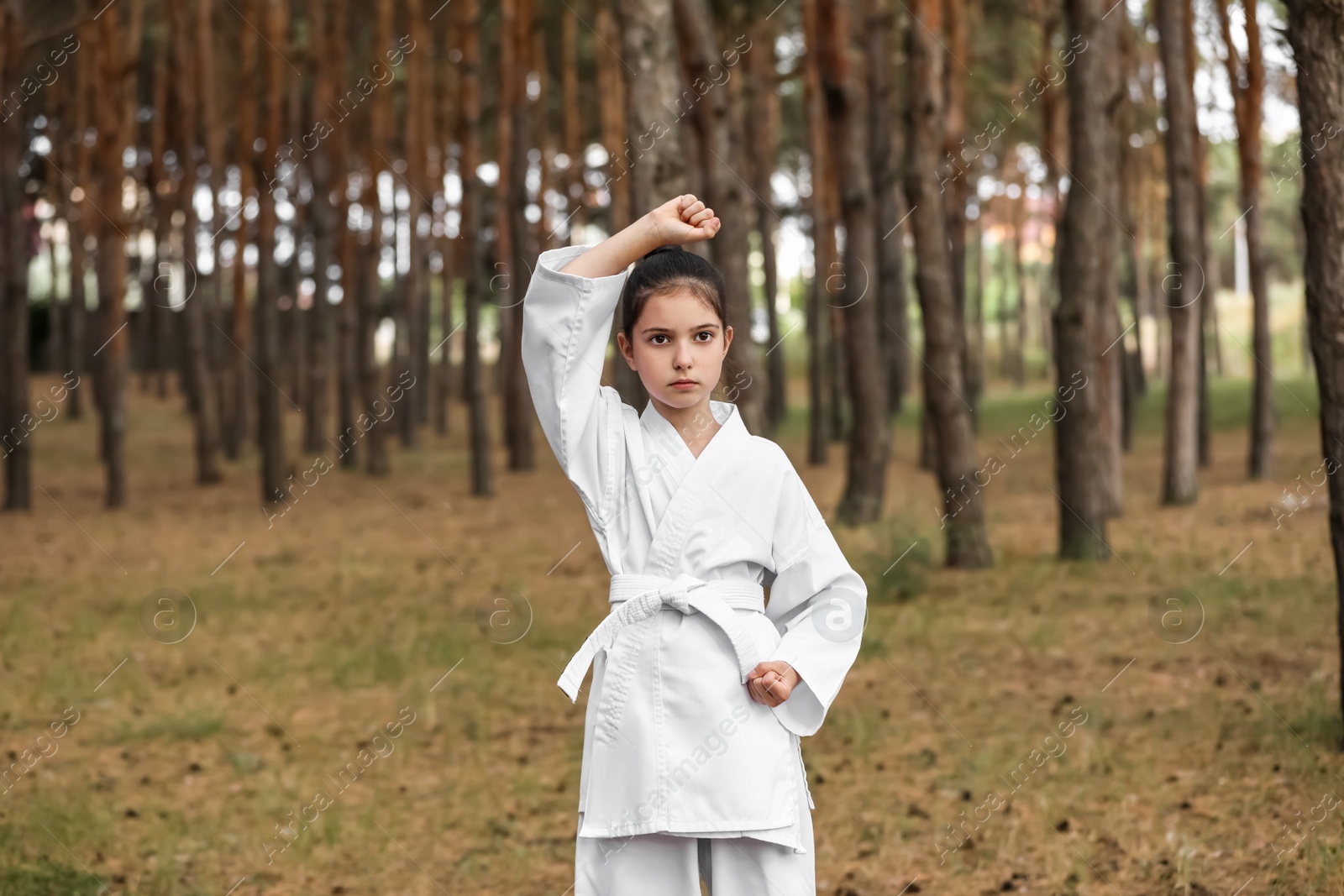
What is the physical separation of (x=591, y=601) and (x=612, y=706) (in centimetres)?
758

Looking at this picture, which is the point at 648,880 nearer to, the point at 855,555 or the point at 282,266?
the point at 855,555

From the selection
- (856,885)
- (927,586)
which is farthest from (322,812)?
(927,586)

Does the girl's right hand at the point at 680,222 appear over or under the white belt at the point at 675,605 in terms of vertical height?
over

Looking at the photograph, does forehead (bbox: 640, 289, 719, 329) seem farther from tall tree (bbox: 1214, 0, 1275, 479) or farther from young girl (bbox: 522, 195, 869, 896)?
tall tree (bbox: 1214, 0, 1275, 479)

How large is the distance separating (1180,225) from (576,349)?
474 inches

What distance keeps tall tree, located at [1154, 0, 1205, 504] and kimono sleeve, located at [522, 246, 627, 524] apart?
11.4 meters

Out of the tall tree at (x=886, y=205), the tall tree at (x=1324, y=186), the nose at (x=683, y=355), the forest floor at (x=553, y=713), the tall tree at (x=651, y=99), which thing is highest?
the tall tree at (x=886, y=205)

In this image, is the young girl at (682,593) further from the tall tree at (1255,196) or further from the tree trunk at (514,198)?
the tree trunk at (514,198)

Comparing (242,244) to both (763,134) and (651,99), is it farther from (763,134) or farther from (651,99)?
(651,99)

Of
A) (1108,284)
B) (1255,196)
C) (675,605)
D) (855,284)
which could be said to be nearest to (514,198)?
(1108,284)

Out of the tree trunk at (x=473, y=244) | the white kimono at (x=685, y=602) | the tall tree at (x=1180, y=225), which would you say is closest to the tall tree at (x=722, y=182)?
the tall tree at (x=1180, y=225)

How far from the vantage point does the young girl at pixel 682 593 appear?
2.61 m

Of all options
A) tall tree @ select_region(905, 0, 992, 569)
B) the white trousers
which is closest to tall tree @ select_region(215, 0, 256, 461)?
tall tree @ select_region(905, 0, 992, 569)

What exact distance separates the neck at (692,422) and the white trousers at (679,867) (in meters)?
0.77
